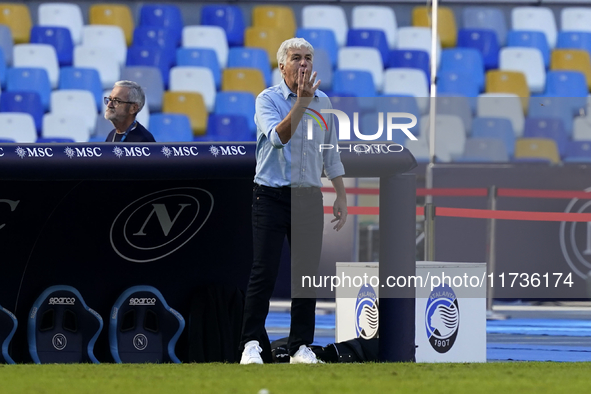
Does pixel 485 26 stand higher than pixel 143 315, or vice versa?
pixel 485 26

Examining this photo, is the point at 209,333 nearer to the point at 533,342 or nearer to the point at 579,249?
the point at 533,342

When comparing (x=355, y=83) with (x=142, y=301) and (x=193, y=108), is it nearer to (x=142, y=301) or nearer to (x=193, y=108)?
(x=193, y=108)

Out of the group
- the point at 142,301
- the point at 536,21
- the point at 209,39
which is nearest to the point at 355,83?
the point at 209,39

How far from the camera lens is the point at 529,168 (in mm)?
7570

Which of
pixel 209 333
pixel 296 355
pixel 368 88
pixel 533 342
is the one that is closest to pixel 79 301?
pixel 209 333

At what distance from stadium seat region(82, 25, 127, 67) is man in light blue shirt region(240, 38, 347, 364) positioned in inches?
279

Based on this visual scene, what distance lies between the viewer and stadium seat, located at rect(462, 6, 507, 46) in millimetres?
11258

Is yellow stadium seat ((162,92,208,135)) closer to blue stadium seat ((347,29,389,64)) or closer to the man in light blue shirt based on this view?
blue stadium seat ((347,29,389,64))

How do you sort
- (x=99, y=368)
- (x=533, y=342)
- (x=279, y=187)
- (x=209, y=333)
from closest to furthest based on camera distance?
(x=99, y=368) → (x=279, y=187) → (x=209, y=333) → (x=533, y=342)

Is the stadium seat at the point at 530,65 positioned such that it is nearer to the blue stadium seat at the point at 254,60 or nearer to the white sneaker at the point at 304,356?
the blue stadium seat at the point at 254,60

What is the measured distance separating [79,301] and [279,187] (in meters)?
1.24

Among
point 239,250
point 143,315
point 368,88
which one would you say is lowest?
point 143,315

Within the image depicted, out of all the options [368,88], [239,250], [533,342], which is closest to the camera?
[239,250]

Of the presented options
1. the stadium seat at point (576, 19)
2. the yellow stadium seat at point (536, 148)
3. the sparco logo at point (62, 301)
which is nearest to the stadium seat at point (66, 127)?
the yellow stadium seat at point (536, 148)
